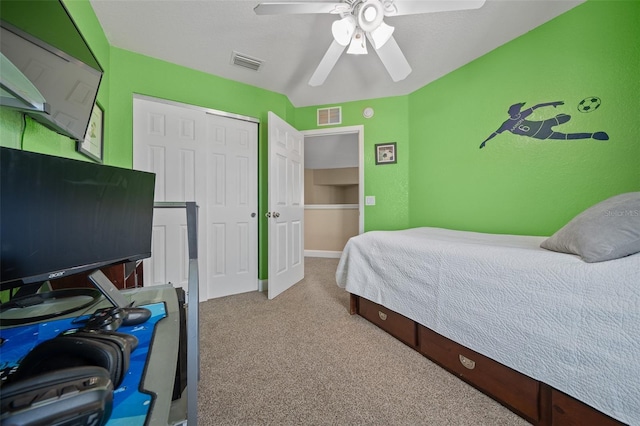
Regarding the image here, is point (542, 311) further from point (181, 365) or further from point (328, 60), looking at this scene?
point (328, 60)

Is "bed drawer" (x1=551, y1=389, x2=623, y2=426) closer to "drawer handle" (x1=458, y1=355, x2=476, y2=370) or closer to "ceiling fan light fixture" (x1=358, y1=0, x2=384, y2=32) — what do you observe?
"drawer handle" (x1=458, y1=355, x2=476, y2=370)

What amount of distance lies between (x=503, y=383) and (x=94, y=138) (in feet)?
9.60

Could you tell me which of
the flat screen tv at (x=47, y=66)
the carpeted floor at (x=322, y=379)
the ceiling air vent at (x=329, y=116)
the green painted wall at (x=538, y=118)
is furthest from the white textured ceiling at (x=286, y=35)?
the carpeted floor at (x=322, y=379)

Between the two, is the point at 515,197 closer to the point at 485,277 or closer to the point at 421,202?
the point at 421,202

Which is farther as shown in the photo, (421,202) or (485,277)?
(421,202)

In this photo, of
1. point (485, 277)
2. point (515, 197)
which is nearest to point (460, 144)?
point (515, 197)

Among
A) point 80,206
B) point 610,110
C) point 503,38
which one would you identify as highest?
point 503,38

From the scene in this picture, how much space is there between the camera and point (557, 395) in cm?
93

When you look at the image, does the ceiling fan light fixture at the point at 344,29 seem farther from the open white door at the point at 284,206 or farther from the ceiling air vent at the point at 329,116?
the ceiling air vent at the point at 329,116

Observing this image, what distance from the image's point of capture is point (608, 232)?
0.89 m

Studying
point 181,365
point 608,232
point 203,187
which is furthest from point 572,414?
point 203,187

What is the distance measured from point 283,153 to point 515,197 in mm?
2277

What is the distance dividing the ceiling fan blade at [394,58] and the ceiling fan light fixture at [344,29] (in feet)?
0.55

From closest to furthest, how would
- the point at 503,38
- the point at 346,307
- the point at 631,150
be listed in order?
the point at 631,150 < the point at 503,38 < the point at 346,307
